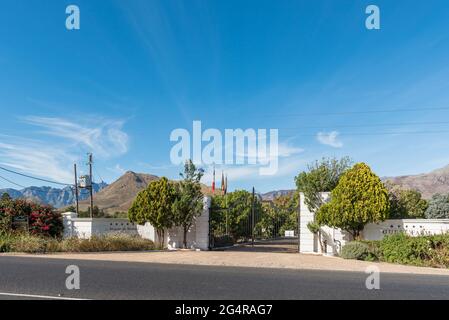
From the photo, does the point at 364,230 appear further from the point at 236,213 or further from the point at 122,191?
the point at 122,191

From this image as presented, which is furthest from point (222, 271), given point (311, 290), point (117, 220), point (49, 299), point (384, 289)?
point (117, 220)

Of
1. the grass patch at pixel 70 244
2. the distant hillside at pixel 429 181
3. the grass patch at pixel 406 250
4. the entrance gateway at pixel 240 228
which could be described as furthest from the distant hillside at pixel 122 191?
the grass patch at pixel 406 250

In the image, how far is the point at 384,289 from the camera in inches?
352

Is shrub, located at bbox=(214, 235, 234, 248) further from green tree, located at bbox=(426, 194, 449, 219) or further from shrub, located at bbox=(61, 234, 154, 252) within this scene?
green tree, located at bbox=(426, 194, 449, 219)

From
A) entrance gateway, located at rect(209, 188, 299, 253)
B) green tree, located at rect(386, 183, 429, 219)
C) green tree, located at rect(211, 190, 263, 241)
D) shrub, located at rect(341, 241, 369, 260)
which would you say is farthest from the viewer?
green tree, located at rect(211, 190, 263, 241)

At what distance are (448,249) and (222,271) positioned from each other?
790cm

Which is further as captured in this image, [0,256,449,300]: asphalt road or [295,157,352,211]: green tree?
[295,157,352,211]: green tree

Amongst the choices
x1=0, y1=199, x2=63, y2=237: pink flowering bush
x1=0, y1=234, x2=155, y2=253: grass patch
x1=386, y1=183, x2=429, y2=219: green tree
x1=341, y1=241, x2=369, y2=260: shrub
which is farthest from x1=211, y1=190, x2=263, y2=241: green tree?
x1=341, y1=241, x2=369, y2=260: shrub

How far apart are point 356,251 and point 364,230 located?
226 centimetres

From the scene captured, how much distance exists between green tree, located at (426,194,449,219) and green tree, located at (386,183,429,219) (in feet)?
3.67

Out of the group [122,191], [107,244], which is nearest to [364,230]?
[107,244]

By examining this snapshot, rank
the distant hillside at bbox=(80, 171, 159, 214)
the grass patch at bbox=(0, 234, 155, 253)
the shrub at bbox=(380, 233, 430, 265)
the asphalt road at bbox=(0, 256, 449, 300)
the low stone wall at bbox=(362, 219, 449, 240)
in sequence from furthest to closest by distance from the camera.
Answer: the distant hillside at bbox=(80, 171, 159, 214), the grass patch at bbox=(0, 234, 155, 253), the low stone wall at bbox=(362, 219, 449, 240), the shrub at bbox=(380, 233, 430, 265), the asphalt road at bbox=(0, 256, 449, 300)

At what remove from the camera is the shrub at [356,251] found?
1580cm

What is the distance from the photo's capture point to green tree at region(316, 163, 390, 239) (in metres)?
17.0
